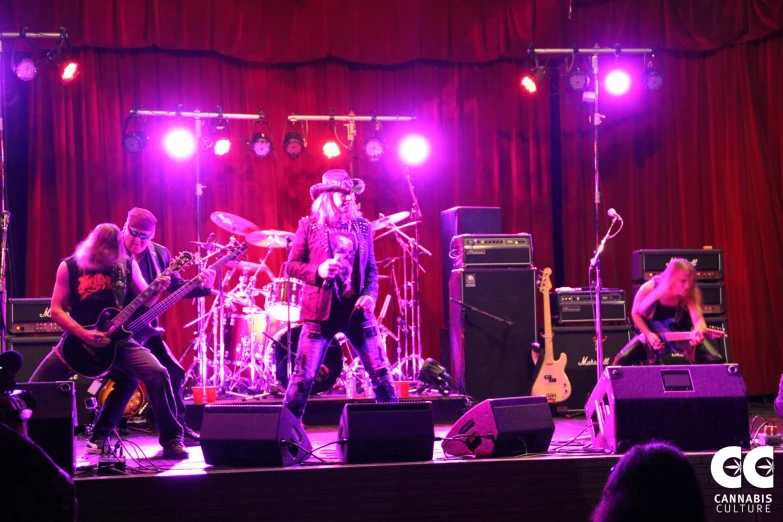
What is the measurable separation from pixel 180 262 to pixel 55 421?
1.44m

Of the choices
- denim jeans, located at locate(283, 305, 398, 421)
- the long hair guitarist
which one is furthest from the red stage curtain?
denim jeans, located at locate(283, 305, 398, 421)

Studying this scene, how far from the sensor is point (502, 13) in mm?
9594

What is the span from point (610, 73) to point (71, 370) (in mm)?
6421

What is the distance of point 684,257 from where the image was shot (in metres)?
8.56

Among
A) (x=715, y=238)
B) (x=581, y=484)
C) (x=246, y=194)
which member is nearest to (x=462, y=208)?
(x=246, y=194)

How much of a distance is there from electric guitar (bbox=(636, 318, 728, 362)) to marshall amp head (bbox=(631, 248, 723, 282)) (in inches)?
56.0

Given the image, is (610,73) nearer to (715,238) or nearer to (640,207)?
(640,207)

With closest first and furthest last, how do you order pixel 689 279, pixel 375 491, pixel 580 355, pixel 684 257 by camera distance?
pixel 375 491 → pixel 689 279 → pixel 580 355 → pixel 684 257

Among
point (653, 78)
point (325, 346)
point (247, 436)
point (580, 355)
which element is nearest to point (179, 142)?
point (325, 346)

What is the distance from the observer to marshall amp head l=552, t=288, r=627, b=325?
8445 millimetres

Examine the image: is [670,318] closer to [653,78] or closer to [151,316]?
[653,78]

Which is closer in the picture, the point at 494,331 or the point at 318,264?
the point at 318,264

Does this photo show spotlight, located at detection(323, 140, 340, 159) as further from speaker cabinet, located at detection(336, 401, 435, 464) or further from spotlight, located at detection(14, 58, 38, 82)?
speaker cabinet, located at detection(336, 401, 435, 464)

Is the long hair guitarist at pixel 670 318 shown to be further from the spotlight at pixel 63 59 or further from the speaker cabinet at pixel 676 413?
the spotlight at pixel 63 59
